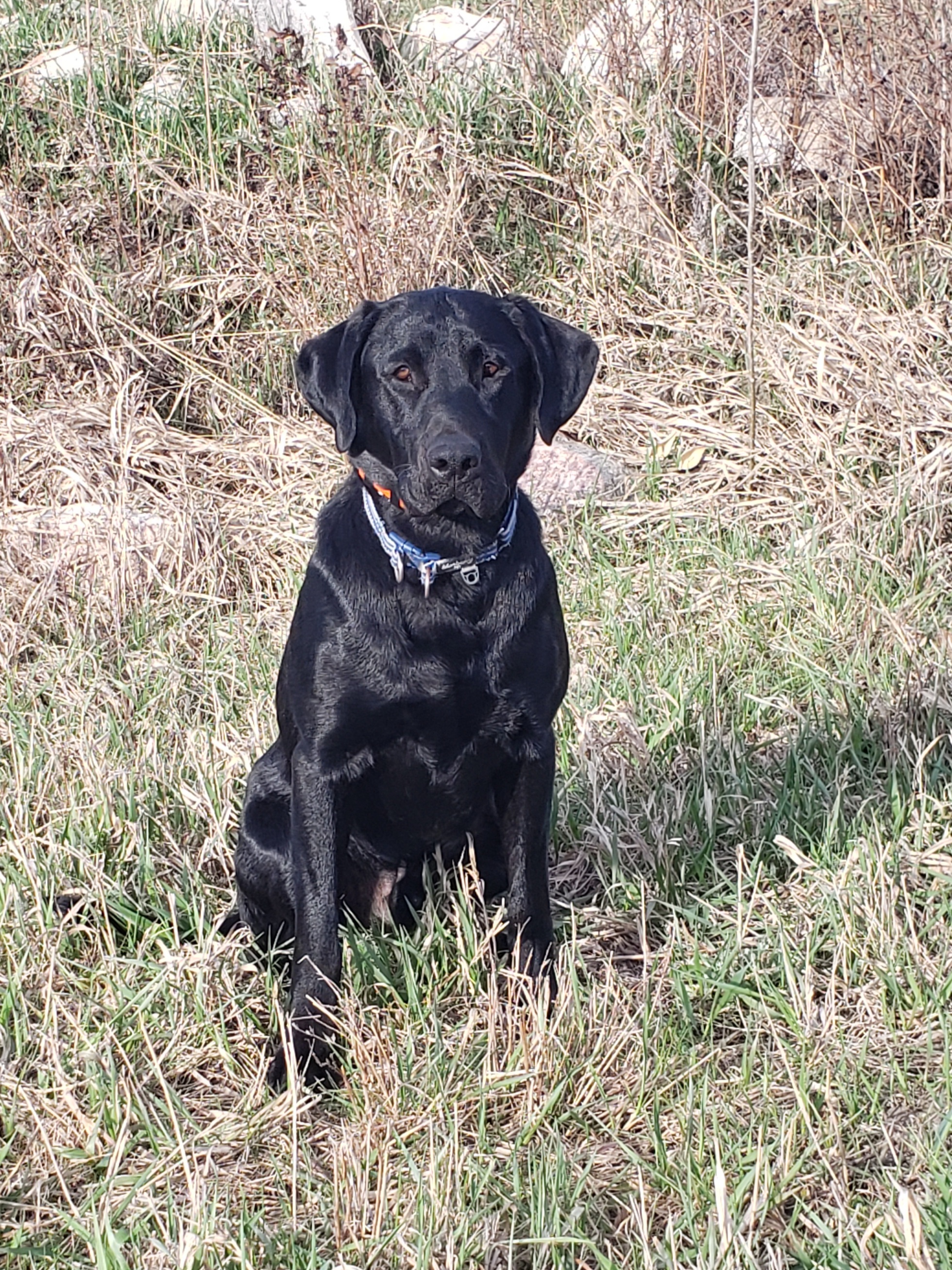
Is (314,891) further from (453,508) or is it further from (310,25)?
(310,25)

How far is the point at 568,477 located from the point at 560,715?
66.9 inches

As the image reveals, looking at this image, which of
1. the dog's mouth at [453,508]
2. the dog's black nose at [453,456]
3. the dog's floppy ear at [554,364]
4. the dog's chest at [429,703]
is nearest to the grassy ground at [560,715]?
the dog's chest at [429,703]

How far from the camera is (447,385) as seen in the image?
2.91 meters

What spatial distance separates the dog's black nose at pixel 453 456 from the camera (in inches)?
108

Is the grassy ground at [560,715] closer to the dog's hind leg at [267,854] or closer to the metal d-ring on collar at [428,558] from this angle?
the dog's hind leg at [267,854]

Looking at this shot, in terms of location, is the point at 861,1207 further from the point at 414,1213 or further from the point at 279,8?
the point at 279,8

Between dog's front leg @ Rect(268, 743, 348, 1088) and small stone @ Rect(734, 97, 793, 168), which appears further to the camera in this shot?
small stone @ Rect(734, 97, 793, 168)

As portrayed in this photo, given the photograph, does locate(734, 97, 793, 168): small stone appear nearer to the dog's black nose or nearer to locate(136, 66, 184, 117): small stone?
locate(136, 66, 184, 117): small stone

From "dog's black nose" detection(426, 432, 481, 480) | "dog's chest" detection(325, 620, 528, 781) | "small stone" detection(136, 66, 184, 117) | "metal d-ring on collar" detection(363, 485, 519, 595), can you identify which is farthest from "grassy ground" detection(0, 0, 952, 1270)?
"dog's black nose" detection(426, 432, 481, 480)

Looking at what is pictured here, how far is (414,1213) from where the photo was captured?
2326 mm

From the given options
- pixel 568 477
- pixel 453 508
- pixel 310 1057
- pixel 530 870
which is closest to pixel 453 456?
pixel 453 508

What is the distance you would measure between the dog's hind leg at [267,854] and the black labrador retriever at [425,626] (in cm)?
1

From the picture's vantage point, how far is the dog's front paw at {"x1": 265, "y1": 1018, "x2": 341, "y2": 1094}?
284 centimetres

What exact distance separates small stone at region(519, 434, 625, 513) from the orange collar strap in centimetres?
243
